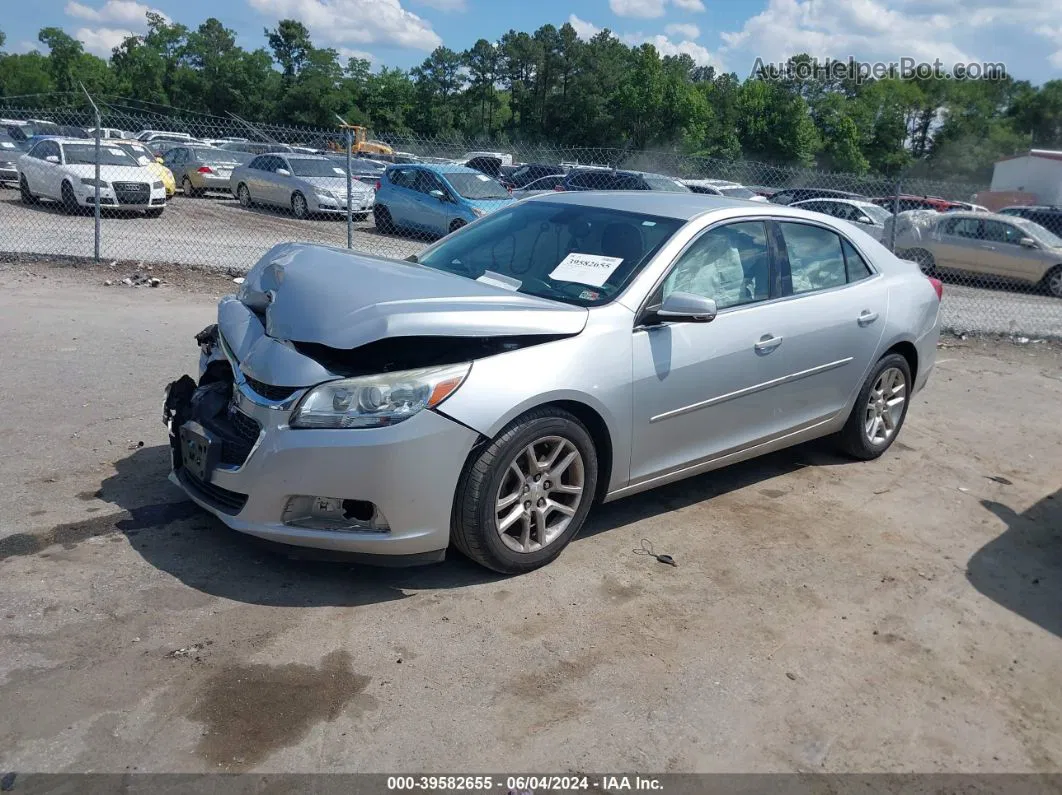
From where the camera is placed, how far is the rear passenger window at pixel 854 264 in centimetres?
567

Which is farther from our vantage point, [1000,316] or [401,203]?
[401,203]

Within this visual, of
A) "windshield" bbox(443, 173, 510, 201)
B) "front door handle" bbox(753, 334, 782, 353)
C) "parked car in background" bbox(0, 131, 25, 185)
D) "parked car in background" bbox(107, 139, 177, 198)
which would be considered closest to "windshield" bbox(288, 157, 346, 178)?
"parked car in background" bbox(107, 139, 177, 198)

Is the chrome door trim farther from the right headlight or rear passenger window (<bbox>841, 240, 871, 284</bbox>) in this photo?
the right headlight

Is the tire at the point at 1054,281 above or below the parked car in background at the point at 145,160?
below

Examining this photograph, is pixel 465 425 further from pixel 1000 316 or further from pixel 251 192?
pixel 251 192

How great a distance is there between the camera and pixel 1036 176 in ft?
142

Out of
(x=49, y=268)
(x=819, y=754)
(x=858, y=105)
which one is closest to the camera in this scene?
(x=819, y=754)

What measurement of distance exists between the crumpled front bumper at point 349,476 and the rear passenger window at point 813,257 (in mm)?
2463

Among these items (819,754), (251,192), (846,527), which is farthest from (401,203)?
(819,754)

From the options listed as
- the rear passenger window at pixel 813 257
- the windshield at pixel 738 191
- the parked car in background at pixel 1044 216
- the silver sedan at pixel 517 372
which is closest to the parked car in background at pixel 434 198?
the windshield at pixel 738 191

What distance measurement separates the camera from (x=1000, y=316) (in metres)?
13.5

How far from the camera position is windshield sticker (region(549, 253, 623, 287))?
179 inches

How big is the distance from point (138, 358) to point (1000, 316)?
1170cm

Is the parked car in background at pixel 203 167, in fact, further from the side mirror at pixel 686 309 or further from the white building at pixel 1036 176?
the white building at pixel 1036 176
